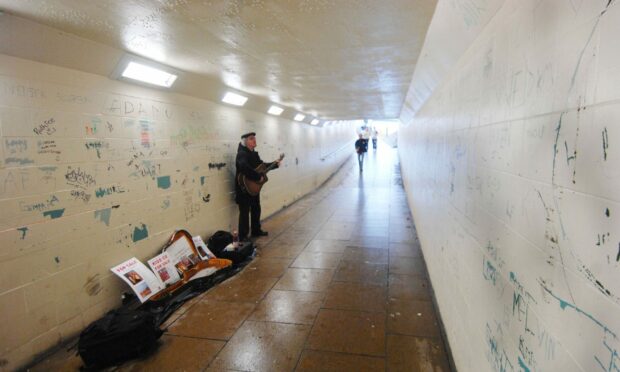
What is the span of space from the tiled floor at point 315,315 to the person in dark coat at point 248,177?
326 millimetres

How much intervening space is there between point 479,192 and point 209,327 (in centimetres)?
238

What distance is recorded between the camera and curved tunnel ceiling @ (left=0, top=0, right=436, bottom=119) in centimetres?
196

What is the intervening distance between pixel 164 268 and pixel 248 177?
5.94ft

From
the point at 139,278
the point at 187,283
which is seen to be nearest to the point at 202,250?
the point at 187,283

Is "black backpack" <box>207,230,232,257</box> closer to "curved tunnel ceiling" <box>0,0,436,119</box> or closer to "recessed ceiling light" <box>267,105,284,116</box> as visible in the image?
"curved tunnel ceiling" <box>0,0,436,119</box>

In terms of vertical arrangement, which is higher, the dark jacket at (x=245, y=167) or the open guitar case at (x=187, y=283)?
the dark jacket at (x=245, y=167)

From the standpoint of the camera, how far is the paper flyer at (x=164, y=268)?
3249 mm

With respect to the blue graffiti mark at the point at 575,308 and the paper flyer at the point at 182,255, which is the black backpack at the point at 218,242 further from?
the blue graffiti mark at the point at 575,308

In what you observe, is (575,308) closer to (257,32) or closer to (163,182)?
(257,32)

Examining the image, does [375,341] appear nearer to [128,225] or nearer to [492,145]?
[492,145]

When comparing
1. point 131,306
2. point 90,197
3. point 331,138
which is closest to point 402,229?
point 131,306

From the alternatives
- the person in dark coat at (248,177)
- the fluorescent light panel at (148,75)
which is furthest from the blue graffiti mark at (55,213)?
the person in dark coat at (248,177)

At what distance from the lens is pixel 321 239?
4949 millimetres

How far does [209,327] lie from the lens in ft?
8.83
